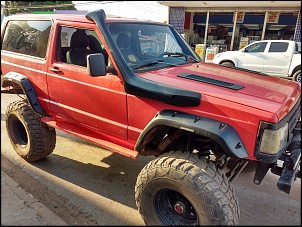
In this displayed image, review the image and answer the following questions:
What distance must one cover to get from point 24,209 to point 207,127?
82.9 inches

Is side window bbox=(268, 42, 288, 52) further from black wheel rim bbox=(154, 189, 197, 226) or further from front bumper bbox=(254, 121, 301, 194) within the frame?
black wheel rim bbox=(154, 189, 197, 226)

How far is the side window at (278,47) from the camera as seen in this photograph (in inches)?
429

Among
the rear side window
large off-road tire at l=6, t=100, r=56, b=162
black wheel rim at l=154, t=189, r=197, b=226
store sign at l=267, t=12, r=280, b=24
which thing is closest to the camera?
black wheel rim at l=154, t=189, r=197, b=226

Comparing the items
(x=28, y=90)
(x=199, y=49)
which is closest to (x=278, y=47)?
(x=199, y=49)

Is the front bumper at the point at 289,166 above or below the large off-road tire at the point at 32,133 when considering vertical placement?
above

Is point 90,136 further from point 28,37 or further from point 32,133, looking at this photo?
point 28,37

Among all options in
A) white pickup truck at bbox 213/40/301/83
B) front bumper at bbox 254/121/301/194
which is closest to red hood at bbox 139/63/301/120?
front bumper at bbox 254/121/301/194

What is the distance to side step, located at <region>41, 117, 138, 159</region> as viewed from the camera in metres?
2.78

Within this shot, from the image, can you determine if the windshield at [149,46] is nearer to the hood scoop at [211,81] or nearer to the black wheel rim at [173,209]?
the hood scoop at [211,81]

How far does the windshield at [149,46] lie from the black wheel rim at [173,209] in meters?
1.30

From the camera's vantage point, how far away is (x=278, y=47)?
36.0ft

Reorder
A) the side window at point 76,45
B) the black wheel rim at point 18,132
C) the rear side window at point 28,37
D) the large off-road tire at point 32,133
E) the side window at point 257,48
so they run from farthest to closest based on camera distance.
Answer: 1. the side window at point 257,48
2. the black wheel rim at point 18,132
3. the large off-road tire at point 32,133
4. the rear side window at point 28,37
5. the side window at point 76,45

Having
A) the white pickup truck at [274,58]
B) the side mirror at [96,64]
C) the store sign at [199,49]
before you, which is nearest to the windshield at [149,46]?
the side mirror at [96,64]

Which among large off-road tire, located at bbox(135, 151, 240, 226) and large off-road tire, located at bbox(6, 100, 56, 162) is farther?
large off-road tire, located at bbox(6, 100, 56, 162)
